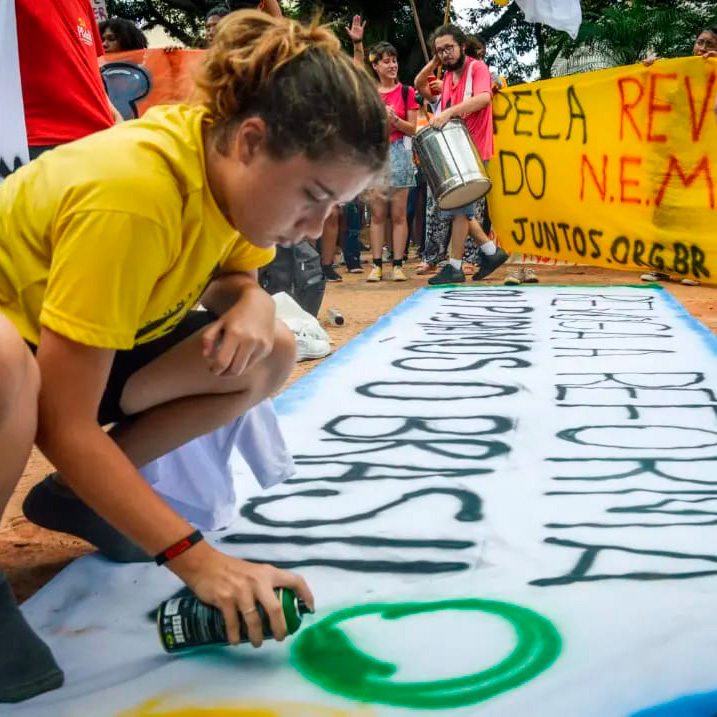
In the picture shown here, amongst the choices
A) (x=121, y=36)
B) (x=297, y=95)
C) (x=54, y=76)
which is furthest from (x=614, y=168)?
(x=297, y=95)

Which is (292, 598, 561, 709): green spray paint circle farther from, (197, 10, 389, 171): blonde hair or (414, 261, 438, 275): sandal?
(414, 261, 438, 275): sandal

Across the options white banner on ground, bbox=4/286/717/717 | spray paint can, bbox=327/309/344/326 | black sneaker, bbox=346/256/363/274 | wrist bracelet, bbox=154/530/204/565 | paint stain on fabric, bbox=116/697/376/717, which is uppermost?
wrist bracelet, bbox=154/530/204/565

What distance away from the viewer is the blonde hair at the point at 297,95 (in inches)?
49.8

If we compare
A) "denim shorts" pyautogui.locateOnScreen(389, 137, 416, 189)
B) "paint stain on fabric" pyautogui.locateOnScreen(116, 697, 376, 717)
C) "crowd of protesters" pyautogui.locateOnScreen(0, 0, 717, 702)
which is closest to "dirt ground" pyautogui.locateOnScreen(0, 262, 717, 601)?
"crowd of protesters" pyautogui.locateOnScreen(0, 0, 717, 702)

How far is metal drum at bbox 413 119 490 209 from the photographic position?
5.19 m

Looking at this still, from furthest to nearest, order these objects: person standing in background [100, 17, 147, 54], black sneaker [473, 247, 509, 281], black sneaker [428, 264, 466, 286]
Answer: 1. black sneaker [473, 247, 509, 281]
2. black sneaker [428, 264, 466, 286]
3. person standing in background [100, 17, 147, 54]

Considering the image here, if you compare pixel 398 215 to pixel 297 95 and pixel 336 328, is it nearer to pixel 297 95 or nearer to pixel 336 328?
pixel 336 328

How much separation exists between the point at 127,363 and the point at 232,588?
1.84 feet

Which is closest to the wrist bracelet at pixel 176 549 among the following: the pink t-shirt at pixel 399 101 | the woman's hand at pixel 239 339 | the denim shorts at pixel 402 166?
the woman's hand at pixel 239 339

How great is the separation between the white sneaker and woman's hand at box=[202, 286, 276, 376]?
6.57ft

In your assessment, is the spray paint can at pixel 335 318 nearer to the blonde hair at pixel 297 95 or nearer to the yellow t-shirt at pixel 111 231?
the yellow t-shirt at pixel 111 231

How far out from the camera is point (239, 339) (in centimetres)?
150

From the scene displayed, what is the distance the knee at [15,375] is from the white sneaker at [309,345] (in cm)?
241

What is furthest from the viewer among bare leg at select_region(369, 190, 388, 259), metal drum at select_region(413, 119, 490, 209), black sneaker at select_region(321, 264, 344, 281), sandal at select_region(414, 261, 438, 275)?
sandal at select_region(414, 261, 438, 275)
